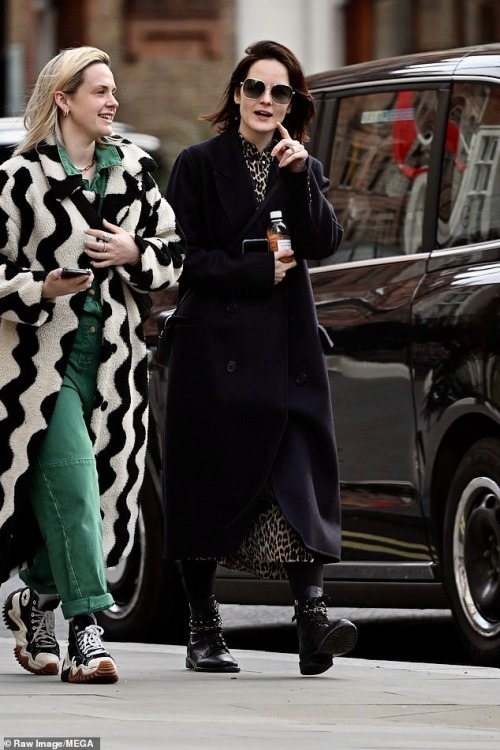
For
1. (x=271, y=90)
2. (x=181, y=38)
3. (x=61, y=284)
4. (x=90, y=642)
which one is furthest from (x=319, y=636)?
(x=181, y=38)

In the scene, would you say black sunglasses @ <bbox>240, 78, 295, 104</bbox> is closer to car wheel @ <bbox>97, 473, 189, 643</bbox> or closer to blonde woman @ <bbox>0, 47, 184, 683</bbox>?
blonde woman @ <bbox>0, 47, 184, 683</bbox>

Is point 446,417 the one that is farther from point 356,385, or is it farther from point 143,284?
point 143,284

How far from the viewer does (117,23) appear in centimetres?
2447

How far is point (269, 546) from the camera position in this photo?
22.1ft

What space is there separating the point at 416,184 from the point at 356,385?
27.9 inches

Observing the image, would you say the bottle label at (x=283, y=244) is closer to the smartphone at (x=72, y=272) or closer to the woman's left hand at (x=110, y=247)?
the woman's left hand at (x=110, y=247)

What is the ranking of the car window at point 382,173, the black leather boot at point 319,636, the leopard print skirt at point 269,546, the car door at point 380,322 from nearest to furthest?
the black leather boot at point 319,636 → the leopard print skirt at point 269,546 → the car door at point 380,322 → the car window at point 382,173

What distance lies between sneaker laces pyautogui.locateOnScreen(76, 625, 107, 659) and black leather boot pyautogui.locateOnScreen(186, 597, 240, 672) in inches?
20.9

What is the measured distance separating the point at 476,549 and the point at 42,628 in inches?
55.4

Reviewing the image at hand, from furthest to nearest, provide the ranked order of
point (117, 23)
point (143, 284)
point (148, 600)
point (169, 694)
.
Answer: point (117, 23) → point (148, 600) → point (143, 284) → point (169, 694)

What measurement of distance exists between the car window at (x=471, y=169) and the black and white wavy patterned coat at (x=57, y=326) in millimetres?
1144

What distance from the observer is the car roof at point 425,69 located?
7492 mm

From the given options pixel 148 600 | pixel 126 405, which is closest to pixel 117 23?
pixel 148 600

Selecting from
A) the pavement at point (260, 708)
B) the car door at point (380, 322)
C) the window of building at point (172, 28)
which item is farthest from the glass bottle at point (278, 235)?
the window of building at point (172, 28)
